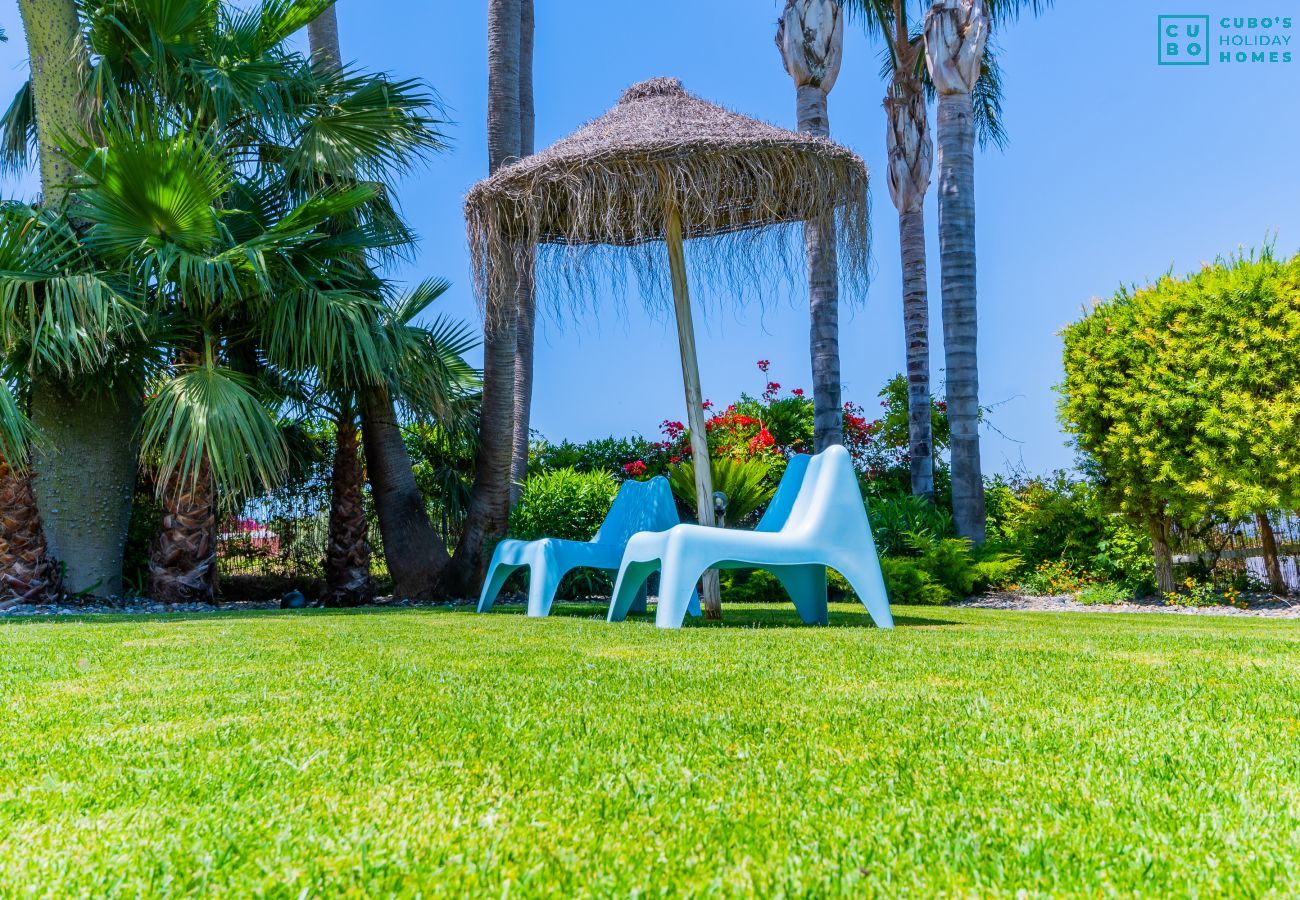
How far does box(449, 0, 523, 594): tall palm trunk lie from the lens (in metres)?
10.4

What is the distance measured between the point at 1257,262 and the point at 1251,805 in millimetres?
8412

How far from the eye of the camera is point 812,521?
5.49 metres

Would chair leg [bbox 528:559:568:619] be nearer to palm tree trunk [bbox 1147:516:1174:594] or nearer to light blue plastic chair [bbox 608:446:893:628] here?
light blue plastic chair [bbox 608:446:893:628]

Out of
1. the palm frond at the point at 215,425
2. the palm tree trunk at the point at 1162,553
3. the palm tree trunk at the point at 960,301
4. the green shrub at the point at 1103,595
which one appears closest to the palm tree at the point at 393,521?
the palm frond at the point at 215,425

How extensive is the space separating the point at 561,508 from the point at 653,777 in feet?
28.3

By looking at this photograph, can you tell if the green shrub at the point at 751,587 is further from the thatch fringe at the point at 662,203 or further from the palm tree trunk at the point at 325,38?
the palm tree trunk at the point at 325,38

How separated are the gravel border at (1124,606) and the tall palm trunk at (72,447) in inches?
331

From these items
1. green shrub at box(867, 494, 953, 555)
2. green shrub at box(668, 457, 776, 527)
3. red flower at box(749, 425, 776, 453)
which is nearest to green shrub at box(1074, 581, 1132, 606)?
green shrub at box(867, 494, 953, 555)

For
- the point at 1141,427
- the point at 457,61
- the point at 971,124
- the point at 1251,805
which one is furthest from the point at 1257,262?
the point at 457,61

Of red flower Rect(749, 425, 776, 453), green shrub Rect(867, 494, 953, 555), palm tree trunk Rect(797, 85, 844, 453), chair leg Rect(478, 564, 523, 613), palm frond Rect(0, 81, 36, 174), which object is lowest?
chair leg Rect(478, 564, 523, 613)

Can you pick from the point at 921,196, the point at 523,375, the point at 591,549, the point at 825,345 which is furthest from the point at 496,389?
the point at 921,196

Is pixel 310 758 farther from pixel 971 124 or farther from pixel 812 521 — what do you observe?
pixel 971 124

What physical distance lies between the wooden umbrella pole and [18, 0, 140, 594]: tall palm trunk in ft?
19.0

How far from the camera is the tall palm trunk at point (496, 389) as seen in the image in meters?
10.4
